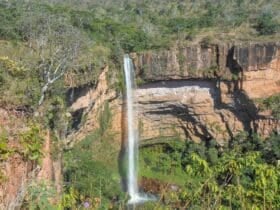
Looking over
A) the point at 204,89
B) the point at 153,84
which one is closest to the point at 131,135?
the point at 153,84

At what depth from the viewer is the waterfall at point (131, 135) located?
20.0m

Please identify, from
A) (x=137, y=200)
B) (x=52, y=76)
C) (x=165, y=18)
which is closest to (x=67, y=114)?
(x=52, y=76)

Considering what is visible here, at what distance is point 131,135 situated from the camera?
69.4 feet

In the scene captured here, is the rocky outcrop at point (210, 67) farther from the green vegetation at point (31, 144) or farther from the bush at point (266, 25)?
the green vegetation at point (31, 144)

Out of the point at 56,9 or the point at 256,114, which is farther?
the point at 56,9

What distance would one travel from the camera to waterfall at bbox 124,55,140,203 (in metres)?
20.0

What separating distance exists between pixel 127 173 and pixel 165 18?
8615mm

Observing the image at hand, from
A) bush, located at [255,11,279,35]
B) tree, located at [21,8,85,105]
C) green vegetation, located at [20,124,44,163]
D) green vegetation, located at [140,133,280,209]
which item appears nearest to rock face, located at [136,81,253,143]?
bush, located at [255,11,279,35]

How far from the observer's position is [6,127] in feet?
16.4

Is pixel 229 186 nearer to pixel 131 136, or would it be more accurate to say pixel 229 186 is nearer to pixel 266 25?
pixel 131 136

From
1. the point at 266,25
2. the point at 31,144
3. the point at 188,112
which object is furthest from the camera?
the point at 266,25

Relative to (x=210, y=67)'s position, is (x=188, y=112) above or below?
below

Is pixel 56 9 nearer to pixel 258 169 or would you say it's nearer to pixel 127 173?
pixel 127 173

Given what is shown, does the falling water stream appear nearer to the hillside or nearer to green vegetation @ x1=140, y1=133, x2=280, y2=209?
the hillside
